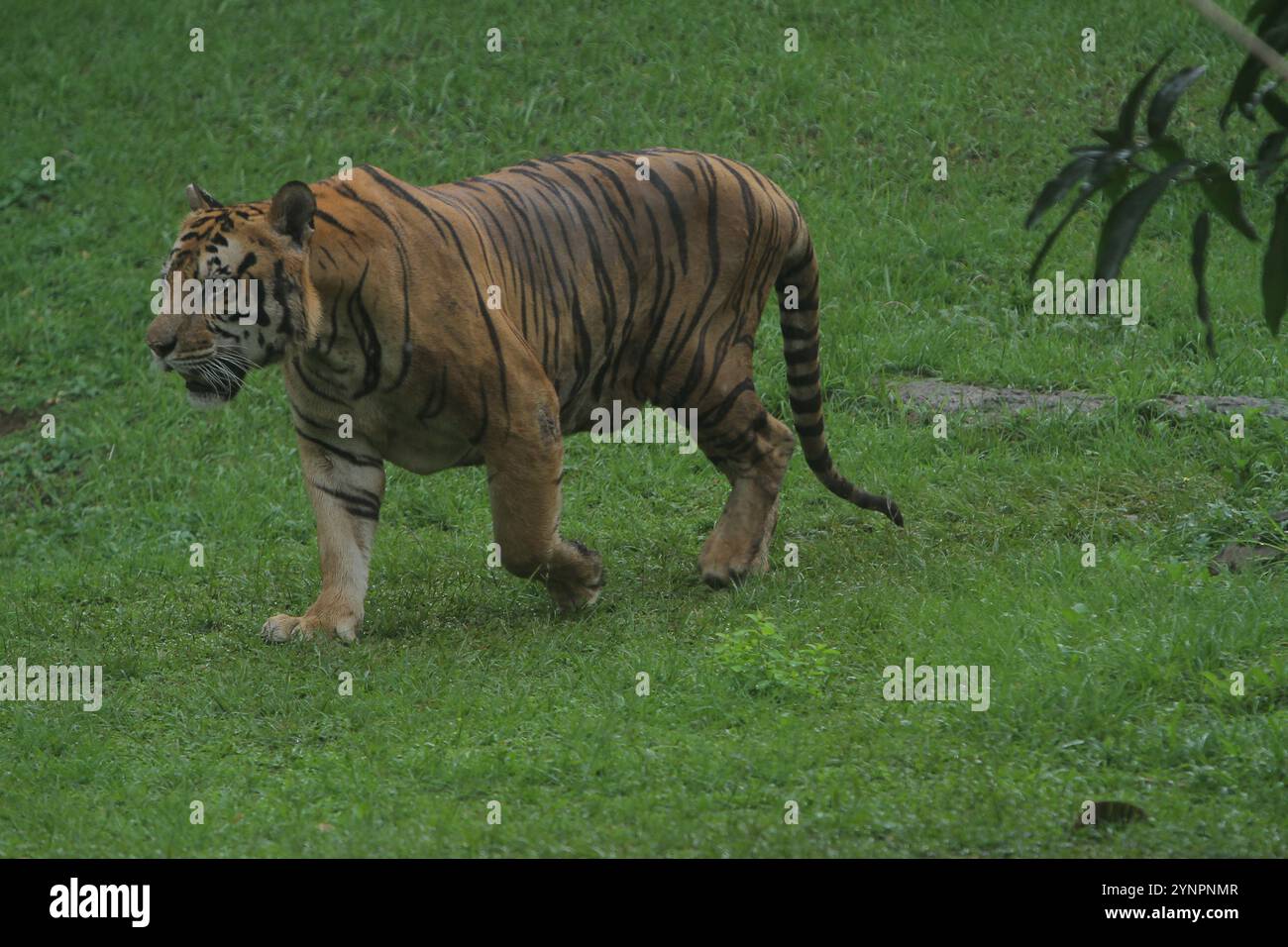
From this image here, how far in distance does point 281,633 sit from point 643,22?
24.1 feet

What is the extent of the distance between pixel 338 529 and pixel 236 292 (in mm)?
1028

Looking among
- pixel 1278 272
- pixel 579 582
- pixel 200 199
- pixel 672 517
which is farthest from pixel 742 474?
pixel 1278 272

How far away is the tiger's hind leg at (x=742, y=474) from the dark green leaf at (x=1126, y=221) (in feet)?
12.2

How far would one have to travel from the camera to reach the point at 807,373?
7305 millimetres

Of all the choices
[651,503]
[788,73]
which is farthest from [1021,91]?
[651,503]

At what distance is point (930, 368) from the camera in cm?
929

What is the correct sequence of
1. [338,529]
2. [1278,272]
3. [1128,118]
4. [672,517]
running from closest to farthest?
[1128,118]
[1278,272]
[338,529]
[672,517]

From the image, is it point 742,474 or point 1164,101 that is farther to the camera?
point 742,474

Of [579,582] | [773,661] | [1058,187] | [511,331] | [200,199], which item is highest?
[200,199]

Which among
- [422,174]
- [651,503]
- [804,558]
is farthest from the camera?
[422,174]

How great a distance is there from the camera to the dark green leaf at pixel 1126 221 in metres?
3.31

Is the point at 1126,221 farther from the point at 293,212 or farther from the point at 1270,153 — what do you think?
the point at 293,212

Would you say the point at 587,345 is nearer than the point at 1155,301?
Yes
